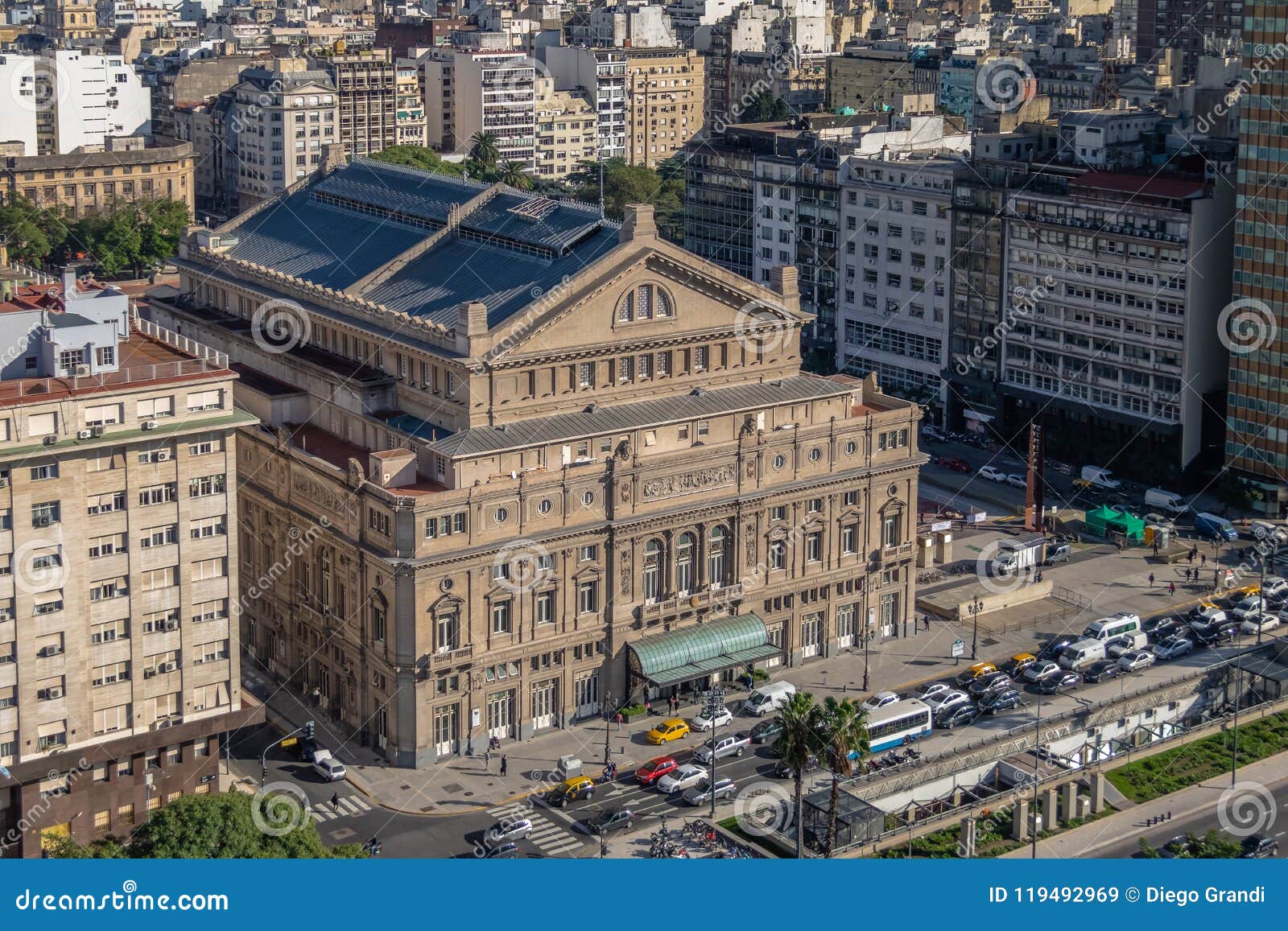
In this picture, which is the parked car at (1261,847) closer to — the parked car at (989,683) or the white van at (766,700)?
the parked car at (989,683)

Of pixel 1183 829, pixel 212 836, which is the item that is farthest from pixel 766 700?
pixel 212 836

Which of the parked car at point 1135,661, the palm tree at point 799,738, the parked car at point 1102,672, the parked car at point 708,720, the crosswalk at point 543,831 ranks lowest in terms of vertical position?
the crosswalk at point 543,831

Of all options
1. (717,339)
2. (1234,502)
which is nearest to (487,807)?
(717,339)

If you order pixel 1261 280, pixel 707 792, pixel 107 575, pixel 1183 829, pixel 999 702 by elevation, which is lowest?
pixel 1183 829

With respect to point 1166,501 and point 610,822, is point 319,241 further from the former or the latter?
point 1166,501

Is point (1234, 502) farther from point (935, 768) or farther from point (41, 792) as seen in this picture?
point (41, 792)

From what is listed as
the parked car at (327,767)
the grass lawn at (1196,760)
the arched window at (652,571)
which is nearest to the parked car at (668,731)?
the arched window at (652,571)
